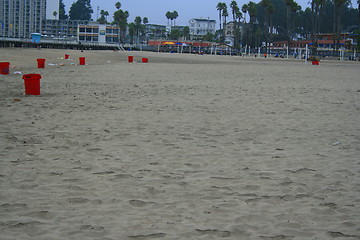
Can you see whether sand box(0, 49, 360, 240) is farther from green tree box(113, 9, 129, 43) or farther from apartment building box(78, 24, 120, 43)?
apartment building box(78, 24, 120, 43)

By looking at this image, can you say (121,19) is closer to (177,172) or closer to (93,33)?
(93,33)

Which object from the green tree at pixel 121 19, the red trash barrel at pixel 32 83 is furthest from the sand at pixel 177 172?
the green tree at pixel 121 19

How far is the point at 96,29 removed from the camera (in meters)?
166

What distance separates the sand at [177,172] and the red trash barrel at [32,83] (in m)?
1.33

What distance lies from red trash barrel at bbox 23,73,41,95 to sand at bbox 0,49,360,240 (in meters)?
1.33

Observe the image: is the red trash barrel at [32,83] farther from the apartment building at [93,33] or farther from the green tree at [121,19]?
the apartment building at [93,33]

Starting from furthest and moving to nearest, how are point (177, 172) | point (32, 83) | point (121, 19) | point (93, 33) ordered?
point (93, 33) < point (121, 19) < point (32, 83) < point (177, 172)

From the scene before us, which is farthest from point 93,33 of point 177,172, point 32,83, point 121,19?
point 177,172

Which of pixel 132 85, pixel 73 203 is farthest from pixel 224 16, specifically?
pixel 73 203

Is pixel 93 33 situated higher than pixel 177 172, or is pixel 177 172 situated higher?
pixel 93 33

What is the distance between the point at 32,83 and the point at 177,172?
7845 millimetres

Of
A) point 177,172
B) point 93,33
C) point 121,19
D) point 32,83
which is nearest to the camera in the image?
point 177,172

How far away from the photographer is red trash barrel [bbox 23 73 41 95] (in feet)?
39.3

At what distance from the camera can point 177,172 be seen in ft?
17.8
